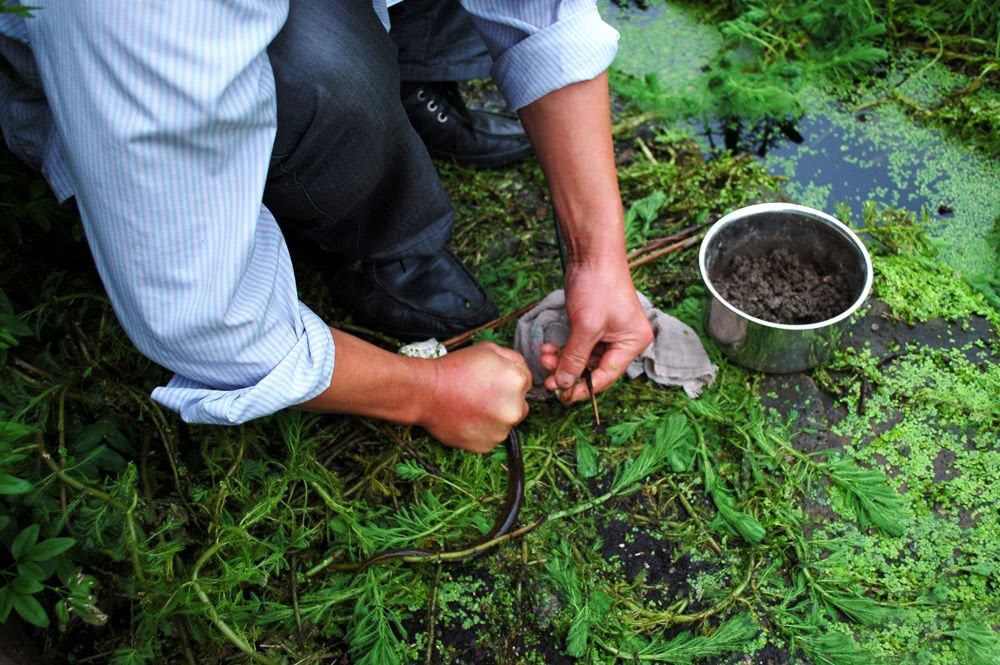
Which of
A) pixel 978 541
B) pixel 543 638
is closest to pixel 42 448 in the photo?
pixel 543 638

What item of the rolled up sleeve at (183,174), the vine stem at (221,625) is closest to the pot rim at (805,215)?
the rolled up sleeve at (183,174)

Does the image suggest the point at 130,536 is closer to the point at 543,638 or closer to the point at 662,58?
the point at 543,638

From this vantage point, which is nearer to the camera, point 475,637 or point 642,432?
A: point 475,637

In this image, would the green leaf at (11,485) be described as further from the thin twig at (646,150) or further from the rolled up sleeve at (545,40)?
the thin twig at (646,150)

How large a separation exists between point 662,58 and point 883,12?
0.69 m

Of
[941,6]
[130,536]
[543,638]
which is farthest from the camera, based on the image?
[941,6]

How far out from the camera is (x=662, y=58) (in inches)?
99.4

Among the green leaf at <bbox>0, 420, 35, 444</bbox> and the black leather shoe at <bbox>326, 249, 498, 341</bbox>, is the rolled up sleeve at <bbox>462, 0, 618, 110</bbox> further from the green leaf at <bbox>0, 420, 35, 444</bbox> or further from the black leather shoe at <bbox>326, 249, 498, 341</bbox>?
the green leaf at <bbox>0, 420, 35, 444</bbox>

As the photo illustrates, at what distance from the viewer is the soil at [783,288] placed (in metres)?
1.78

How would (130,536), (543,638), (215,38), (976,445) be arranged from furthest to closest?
(976,445) → (543,638) → (130,536) → (215,38)

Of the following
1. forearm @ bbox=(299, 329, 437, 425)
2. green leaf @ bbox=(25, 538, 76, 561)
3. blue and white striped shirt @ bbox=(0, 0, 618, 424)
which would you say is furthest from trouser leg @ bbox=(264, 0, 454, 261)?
green leaf @ bbox=(25, 538, 76, 561)

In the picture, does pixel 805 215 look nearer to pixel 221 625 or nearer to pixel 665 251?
pixel 665 251

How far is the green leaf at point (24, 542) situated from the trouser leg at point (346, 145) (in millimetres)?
693

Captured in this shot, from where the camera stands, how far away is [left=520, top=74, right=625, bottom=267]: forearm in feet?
5.11
